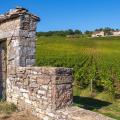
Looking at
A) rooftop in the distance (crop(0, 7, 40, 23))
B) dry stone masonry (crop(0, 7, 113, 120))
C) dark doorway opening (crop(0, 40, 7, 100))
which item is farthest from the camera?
dark doorway opening (crop(0, 40, 7, 100))

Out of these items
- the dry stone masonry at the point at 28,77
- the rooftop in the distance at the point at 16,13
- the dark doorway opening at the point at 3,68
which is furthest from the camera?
the dark doorway opening at the point at 3,68

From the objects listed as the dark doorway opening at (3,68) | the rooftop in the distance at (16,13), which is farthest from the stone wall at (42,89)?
the rooftop in the distance at (16,13)

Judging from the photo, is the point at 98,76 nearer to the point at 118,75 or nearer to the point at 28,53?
the point at 118,75

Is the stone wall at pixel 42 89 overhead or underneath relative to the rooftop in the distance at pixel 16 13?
underneath

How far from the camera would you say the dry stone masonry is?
8.78 meters

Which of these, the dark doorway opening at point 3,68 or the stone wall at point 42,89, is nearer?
the stone wall at point 42,89

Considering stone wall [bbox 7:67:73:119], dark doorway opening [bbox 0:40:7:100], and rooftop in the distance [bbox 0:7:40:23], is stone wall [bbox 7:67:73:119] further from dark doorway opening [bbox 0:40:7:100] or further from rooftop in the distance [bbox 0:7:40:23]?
rooftop in the distance [bbox 0:7:40:23]

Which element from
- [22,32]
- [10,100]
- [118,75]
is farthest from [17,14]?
[118,75]

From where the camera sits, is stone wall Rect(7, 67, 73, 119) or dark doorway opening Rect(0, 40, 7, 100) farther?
dark doorway opening Rect(0, 40, 7, 100)

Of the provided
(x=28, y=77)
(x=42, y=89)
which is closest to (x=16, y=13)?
(x=28, y=77)

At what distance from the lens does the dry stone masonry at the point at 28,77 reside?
346 inches

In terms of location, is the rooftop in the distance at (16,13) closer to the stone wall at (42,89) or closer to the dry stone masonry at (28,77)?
the dry stone masonry at (28,77)

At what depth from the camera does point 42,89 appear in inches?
365

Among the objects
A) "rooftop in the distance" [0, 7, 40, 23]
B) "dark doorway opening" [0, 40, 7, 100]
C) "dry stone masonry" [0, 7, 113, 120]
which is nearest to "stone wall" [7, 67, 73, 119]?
"dry stone masonry" [0, 7, 113, 120]
